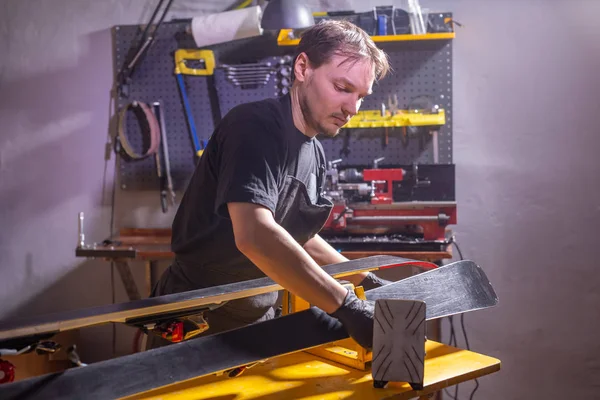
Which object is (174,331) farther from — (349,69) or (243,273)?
(349,69)

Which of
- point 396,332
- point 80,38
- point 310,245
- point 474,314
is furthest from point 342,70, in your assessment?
point 80,38

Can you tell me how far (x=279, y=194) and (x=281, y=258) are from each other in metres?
0.35

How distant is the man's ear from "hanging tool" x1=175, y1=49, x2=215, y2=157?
1561 millimetres

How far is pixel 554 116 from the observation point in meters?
2.82

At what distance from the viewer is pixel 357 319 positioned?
1142 millimetres

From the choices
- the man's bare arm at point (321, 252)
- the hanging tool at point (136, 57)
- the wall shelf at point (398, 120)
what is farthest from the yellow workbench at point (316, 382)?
the hanging tool at point (136, 57)

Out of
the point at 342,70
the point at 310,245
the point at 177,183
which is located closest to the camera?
the point at 342,70

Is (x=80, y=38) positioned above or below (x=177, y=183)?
above

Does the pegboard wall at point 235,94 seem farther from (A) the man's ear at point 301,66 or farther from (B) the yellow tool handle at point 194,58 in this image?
(A) the man's ear at point 301,66

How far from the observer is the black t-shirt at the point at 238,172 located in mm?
1227

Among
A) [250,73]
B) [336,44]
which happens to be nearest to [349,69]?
[336,44]

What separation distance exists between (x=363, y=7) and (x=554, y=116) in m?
1.05

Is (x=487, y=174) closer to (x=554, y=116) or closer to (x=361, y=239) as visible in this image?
(x=554, y=116)

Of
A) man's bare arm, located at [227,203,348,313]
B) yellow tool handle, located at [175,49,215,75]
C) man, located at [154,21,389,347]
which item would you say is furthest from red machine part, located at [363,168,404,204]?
man's bare arm, located at [227,203,348,313]
